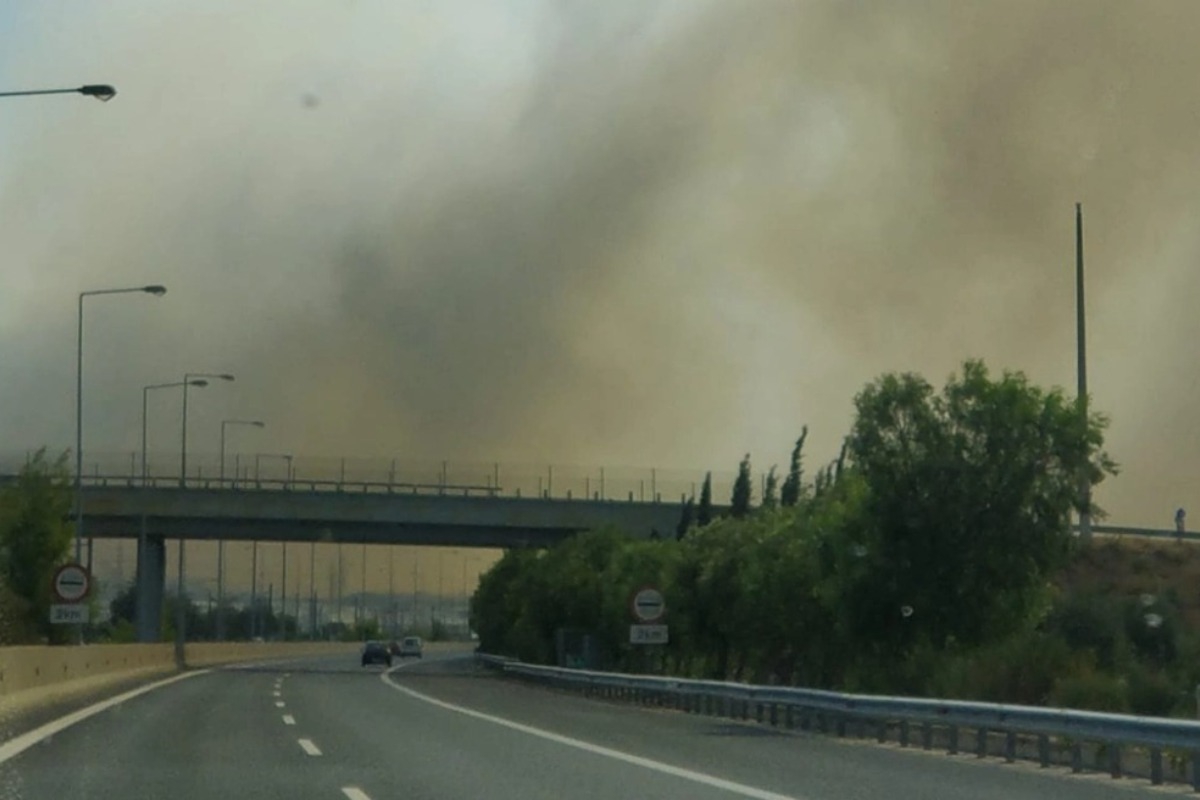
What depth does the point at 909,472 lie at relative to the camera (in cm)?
4394

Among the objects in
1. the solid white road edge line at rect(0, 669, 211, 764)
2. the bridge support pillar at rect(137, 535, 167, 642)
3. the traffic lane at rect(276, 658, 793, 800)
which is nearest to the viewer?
the traffic lane at rect(276, 658, 793, 800)

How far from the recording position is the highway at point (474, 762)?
18688 mm

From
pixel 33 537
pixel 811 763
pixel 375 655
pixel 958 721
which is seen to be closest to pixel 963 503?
pixel 958 721

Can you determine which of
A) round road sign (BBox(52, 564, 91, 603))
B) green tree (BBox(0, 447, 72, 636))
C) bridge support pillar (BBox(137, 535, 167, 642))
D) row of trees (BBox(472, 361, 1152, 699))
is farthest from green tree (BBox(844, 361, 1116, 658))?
bridge support pillar (BBox(137, 535, 167, 642))

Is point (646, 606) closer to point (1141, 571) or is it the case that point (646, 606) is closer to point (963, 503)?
point (963, 503)

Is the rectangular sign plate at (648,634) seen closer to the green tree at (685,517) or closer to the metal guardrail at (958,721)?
the metal guardrail at (958,721)

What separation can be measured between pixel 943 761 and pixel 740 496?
267 feet

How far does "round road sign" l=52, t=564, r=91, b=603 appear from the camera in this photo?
45969 millimetres

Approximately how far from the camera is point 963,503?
43656 millimetres

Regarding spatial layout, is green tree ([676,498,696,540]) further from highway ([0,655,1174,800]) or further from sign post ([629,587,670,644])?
highway ([0,655,1174,800])

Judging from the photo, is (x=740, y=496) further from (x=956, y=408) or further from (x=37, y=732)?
(x=37, y=732)

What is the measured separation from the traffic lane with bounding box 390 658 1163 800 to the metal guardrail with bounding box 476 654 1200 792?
15.9 inches

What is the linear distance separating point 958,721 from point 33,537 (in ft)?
186

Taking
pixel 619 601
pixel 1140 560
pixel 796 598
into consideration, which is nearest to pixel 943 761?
pixel 796 598
